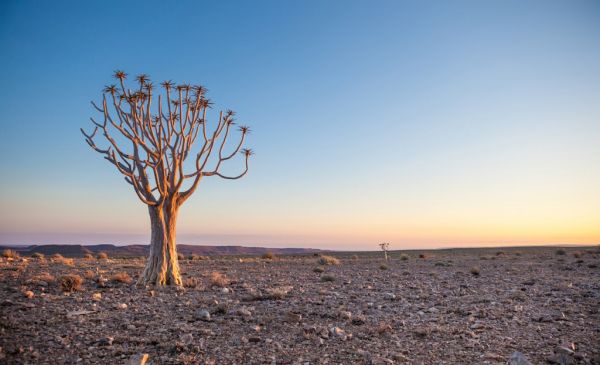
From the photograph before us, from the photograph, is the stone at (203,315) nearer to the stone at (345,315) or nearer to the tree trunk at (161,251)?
the stone at (345,315)

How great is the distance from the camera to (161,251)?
14.1 meters

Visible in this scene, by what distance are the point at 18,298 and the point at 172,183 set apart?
6013 mm

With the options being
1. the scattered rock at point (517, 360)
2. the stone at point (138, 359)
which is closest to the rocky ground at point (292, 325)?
the scattered rock at point (517, 360)

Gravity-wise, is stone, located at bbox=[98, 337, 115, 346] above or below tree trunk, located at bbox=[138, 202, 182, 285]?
below

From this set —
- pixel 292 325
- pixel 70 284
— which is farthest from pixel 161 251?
pixel 292 325

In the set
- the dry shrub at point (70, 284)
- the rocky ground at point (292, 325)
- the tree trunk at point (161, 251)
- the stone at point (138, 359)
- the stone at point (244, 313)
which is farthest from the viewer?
the tree trunk at point (161, 251)

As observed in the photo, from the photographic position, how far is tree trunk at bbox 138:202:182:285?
545 inches

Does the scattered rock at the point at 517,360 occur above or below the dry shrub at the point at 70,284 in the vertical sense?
below

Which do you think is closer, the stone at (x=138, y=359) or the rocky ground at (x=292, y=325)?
the stone at (x=138, y=359)

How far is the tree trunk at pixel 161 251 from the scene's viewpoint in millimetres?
13836

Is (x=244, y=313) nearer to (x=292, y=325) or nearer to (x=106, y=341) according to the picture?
(x=292, y=325)

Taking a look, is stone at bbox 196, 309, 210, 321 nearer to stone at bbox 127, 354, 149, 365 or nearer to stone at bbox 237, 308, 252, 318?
stone at bbox 237, 308, 252, 318

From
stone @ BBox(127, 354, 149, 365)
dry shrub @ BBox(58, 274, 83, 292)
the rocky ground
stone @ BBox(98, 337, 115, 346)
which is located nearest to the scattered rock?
the rocky ground

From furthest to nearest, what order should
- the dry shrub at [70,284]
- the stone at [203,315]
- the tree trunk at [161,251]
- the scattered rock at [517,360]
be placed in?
the tree trunk at [161,251] < the dry shrub at [70,284] < the stone at [203,315] < the scattered rock at [517,360]
